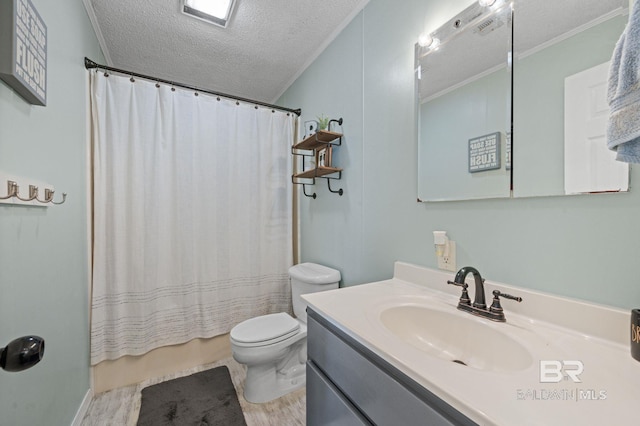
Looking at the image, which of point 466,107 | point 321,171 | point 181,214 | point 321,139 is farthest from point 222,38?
point 466,107

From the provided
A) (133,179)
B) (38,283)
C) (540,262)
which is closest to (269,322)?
(38,283)

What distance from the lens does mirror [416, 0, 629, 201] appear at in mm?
743

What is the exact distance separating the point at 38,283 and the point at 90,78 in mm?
1307

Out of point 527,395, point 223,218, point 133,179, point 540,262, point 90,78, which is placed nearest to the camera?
point 527,395

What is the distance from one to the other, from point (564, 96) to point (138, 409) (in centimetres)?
245

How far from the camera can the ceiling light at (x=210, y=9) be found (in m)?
1.58

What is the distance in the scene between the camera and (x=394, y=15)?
4.53 feet

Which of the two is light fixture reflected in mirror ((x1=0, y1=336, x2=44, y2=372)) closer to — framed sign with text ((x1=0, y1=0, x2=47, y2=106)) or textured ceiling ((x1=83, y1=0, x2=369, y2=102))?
framed sign with text ((x1=0, y1=0, x2=47, y2=106))

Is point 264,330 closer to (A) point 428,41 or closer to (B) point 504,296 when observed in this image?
(B) point 504,296

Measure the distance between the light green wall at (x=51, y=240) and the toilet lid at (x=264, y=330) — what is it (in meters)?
0.78

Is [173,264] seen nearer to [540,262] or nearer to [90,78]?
[90,78]

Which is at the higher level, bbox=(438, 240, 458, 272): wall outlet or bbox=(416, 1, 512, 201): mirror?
bbox=(416, 1, 512, 201): mirror

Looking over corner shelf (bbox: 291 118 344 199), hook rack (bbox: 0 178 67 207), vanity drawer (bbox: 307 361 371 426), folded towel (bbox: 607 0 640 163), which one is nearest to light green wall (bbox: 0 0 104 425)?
hook rack (bbox: 0 178 67 207)

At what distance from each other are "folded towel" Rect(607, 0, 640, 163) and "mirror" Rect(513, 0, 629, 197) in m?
0.20
